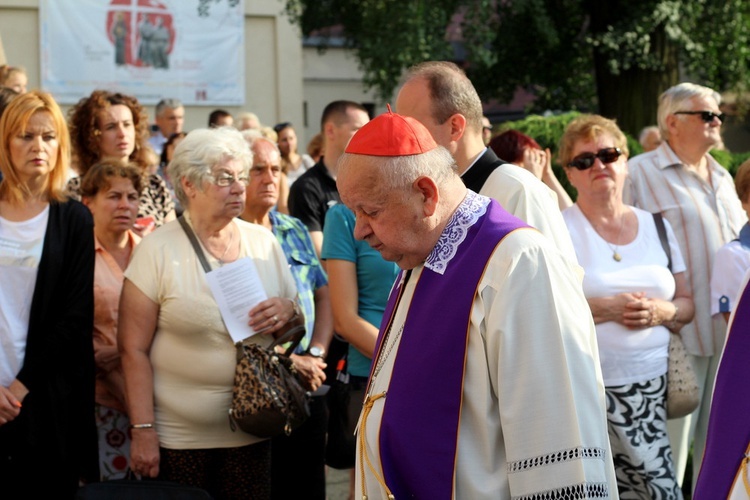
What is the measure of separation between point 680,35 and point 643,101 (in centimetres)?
106

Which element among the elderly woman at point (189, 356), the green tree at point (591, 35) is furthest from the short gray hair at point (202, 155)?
the green tree at point (591, 35)

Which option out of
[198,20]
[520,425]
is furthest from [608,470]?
[198,20]

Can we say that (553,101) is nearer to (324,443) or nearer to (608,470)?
(324,443)

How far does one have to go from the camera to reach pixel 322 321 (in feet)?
15.8

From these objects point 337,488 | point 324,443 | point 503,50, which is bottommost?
point 337,488

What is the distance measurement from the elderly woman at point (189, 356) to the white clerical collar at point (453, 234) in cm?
182

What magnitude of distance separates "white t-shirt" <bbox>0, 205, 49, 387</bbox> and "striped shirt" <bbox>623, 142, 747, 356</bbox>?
318 cm

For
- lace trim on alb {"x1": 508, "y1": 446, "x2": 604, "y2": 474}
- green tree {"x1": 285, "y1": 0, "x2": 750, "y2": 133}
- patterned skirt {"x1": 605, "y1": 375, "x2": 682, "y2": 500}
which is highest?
green tree {"x1": 285, "y1": 0, "x2": 750, "y2": 133}

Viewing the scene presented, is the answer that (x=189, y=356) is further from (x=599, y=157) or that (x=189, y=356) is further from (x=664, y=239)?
(x=664, y=239)

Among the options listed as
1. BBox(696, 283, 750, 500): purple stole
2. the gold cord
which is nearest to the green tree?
BBox(696, 283, 750, 500): purple stole

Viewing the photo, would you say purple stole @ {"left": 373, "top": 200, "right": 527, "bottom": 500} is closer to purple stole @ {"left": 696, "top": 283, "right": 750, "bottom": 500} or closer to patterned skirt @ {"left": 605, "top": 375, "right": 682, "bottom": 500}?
purple stole @ {"left": 696, "top": 283, "right": 750, "bottom": 500}

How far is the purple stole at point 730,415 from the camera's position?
2.83 m

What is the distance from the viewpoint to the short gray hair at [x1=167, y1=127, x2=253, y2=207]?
4340 mm

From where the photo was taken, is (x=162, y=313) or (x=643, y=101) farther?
(x=643, y=101)
